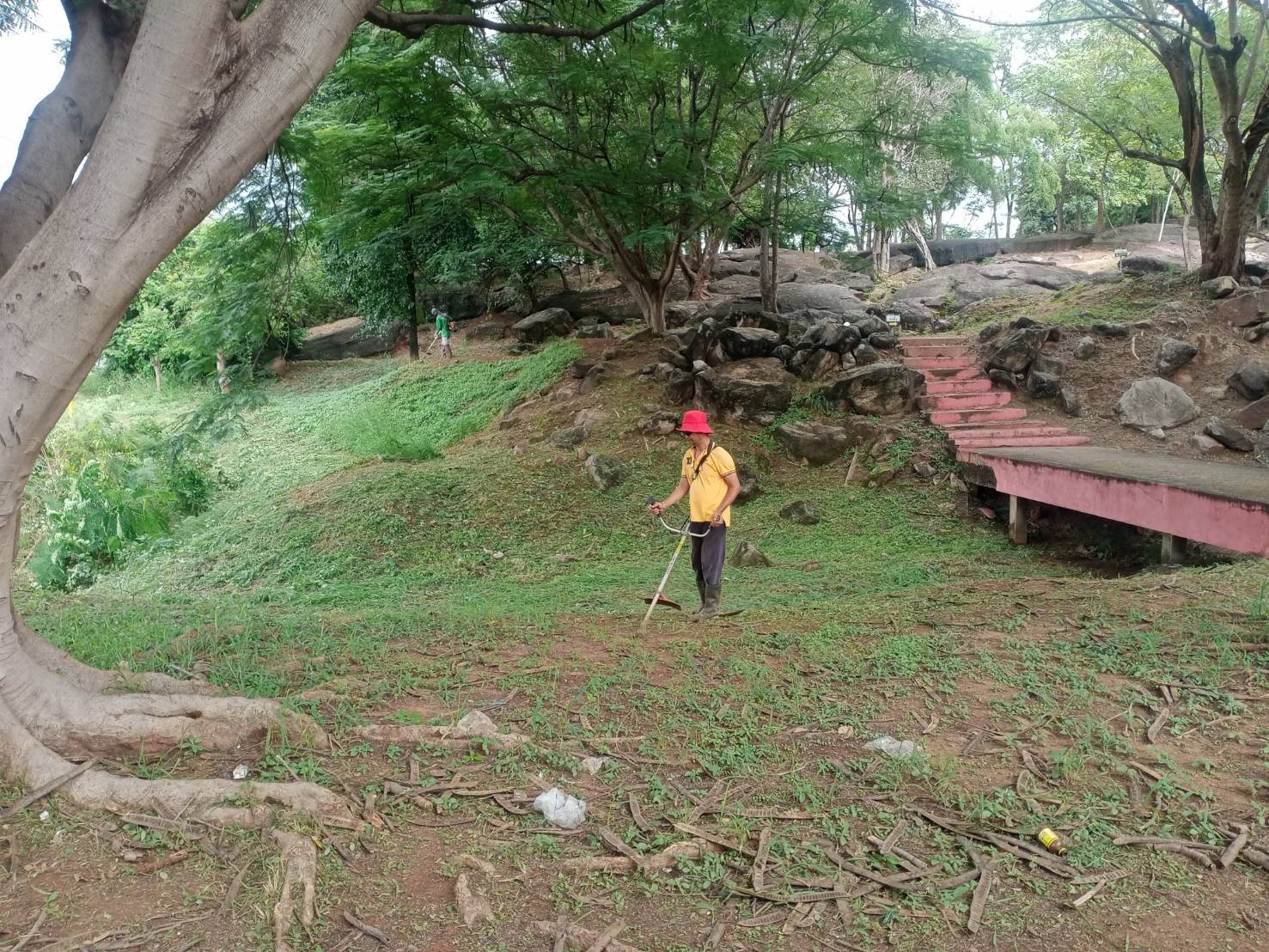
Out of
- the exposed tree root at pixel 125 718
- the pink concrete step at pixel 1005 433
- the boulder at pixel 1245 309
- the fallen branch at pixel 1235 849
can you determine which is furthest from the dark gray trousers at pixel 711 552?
the boulder at pixel 1245 309

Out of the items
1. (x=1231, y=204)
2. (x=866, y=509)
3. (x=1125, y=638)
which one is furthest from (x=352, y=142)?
(x=1231, y=204)

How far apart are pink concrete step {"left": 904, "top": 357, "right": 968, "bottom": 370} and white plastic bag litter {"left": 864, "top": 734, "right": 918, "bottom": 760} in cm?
1020

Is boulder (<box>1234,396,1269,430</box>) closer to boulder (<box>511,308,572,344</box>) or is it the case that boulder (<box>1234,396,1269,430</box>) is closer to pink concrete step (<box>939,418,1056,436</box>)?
pink concrete step (<box>939,418,1056,436</box>)

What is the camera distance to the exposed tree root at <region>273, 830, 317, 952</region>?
2.59 metres

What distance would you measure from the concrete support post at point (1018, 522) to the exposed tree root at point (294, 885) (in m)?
8.64

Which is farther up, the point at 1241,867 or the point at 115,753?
the point at 115,753

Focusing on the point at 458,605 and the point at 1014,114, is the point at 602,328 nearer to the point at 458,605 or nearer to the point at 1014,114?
the point at 458,605

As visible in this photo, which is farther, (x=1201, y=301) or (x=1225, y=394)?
(x=1201, y=301)

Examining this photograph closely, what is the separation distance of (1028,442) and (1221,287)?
16.8 ft

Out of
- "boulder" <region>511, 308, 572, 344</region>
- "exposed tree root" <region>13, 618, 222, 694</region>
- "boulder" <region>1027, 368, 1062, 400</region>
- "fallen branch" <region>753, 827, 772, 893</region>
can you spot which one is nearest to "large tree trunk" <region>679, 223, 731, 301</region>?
"boulder" <region>511, 308, 572, 344</region>

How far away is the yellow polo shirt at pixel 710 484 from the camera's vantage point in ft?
20.4

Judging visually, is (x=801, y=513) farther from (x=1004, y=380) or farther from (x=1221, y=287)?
(x=1221, y=287)

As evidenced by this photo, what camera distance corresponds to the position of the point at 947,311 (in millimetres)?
18828

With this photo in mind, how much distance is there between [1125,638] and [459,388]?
→ 1517 cm
